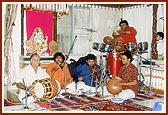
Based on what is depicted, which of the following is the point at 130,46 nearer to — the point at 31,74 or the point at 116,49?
the point at 116,49

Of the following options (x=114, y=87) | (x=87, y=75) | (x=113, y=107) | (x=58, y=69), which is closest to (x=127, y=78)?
(x=114, y=87)

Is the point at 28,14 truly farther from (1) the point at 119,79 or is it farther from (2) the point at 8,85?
(1) the point at 119,79

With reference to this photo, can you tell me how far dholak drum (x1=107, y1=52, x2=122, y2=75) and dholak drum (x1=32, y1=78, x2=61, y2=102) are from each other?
1.56m

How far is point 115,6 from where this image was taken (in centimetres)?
574

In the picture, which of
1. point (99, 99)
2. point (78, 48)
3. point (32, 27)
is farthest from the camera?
point (78, 48)

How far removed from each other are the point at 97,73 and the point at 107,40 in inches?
24.9

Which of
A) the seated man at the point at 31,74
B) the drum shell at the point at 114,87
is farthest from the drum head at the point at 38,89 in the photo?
the drum shell at the point at 114,87

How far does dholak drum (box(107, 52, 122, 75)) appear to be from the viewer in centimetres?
486

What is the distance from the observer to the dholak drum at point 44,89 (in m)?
3.45

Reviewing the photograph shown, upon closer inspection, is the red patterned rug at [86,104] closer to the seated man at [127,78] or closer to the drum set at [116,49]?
the seated man at [127,78]

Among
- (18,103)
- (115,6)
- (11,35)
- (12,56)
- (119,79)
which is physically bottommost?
(18,103)

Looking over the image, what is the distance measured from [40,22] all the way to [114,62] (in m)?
1.59

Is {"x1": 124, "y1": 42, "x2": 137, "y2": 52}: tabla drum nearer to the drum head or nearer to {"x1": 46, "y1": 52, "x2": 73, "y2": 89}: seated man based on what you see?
{"x1": 46, "y1": 52, "x2": 73, "y2": 89}: seated man

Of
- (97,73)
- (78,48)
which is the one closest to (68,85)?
(97,73)
